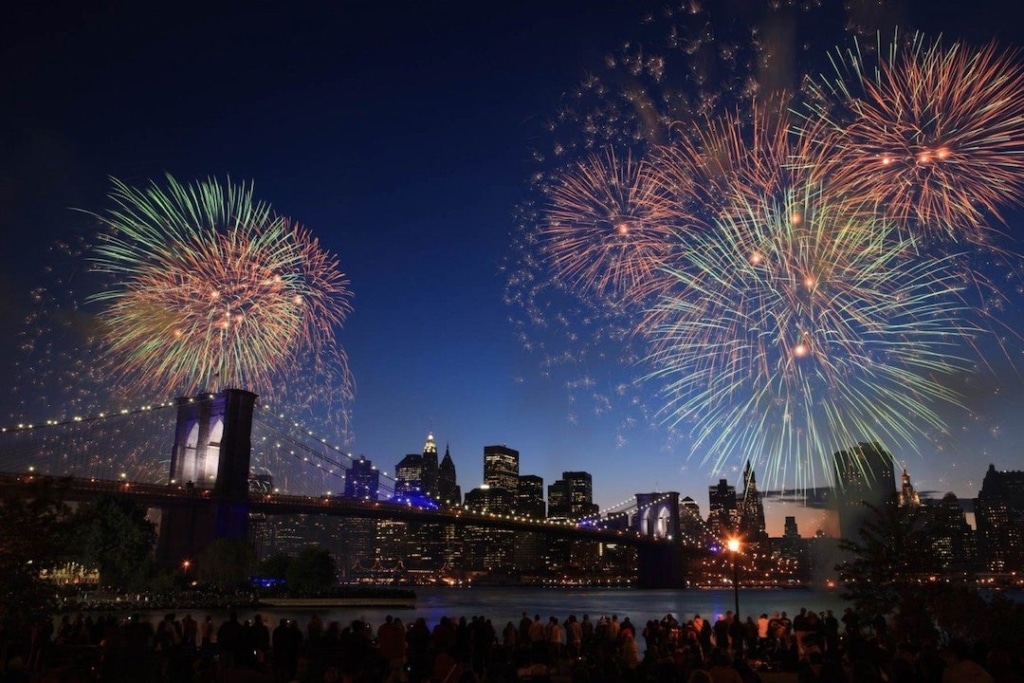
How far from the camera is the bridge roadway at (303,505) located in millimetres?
72000

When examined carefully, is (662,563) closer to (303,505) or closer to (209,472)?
(303,505)

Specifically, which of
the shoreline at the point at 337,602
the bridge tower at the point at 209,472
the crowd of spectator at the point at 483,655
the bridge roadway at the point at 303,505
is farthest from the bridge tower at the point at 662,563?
the crowd of spectator at the point at 483,655

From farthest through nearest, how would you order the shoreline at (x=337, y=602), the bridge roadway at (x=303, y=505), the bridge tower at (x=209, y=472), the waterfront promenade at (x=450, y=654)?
the bridge tower at (x=209, y=472), the bridge roadway at (x=303, y=505), the shoreline at (x=337, y=602), the waterfront promenade at (x=450, y=654)

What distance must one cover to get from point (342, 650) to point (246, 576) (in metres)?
59.8

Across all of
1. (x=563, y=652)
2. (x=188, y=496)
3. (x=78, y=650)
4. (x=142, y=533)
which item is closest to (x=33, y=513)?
(x=78, y=650)

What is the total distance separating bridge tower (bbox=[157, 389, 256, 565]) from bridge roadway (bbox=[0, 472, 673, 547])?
1238mm

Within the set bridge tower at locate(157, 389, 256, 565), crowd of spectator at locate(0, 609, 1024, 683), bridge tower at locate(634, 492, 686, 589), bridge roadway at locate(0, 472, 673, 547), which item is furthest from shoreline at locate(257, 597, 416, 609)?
bridge tower at locate(634, 492, 686, 589)

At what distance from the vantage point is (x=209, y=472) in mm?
92562

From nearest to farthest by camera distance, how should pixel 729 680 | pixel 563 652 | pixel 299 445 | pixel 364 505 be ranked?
pixel 729 680, pixel 563 652, pixel 364 505, pixel 299 445

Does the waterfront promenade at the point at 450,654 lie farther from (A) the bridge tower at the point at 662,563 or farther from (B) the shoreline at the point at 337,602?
(A) the bridge tower at the point at 662,563

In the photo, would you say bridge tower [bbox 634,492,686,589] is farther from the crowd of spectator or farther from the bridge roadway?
the crowd of spectator

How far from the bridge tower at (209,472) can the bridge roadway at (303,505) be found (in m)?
1.24

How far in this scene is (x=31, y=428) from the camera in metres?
85.5

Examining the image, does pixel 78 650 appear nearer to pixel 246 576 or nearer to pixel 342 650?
pixel 342 650
